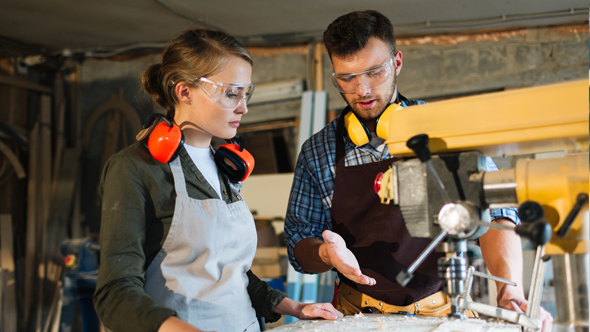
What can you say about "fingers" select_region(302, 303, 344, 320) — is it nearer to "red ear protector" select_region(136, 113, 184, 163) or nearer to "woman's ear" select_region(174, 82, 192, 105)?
"red ear protector" select_region(136, 113, 184, 163)

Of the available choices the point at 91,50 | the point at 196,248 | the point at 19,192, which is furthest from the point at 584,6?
the point at 19,192

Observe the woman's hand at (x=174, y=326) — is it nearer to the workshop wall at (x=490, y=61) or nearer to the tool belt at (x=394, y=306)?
the tool belt at (x=394, y=306)

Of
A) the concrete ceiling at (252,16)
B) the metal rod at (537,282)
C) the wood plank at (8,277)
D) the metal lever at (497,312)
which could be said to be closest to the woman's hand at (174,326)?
the metal lever at (497,312)

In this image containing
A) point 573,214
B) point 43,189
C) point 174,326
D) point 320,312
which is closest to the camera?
point 573,214

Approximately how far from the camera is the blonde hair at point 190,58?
1508mm

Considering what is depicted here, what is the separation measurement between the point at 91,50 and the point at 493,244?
15.1 ft

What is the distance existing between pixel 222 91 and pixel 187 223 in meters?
0.47

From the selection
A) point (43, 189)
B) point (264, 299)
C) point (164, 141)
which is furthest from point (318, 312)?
point (43, 189)

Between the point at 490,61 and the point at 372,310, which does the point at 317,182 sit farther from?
the point at 490,61

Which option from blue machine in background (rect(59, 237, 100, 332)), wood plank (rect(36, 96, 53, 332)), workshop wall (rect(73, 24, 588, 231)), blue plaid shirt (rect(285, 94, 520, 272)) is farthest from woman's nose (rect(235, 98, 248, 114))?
wood plank (rect(36, 96, 53, 332))

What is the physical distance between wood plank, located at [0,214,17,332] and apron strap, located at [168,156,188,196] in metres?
4.02

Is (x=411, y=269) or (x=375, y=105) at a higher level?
(x=375, y=105)

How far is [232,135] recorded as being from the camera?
5.11 feet

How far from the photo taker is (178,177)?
134 centimetres
